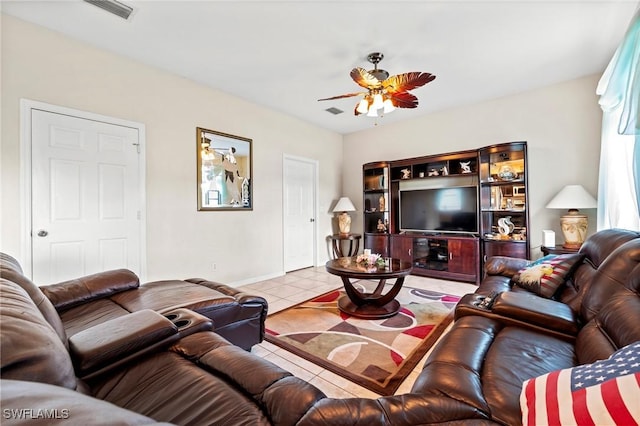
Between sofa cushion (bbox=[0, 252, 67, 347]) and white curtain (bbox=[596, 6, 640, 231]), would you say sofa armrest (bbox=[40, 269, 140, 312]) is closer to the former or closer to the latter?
sofa cushion (bbox=[0, 252, 67, 347])

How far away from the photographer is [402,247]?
4.75 metres

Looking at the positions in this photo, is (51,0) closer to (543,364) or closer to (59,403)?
(59,403)

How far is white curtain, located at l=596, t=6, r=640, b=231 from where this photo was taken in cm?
188

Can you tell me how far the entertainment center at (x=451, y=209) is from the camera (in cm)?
393

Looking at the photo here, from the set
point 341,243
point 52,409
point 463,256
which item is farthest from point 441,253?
point 52,409

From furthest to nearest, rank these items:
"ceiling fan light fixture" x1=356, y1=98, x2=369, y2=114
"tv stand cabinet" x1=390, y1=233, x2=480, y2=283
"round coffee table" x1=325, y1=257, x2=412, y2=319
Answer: "tv stand cabinet" x1=390, y1=233, x2=480, y2=283, "ceiling fan light fixture" x1=356, y1=98, x2=369, y2=114, "round coffee table" x1=325, y1=257, x2=412, y2=319

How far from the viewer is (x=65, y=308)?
1784 millimetres

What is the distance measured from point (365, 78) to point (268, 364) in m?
2.47

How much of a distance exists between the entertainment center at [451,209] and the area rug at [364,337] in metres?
1.21

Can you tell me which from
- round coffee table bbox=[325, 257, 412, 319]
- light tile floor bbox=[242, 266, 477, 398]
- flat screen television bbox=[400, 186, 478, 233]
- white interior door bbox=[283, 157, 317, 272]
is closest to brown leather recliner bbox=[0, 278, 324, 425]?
light tile floor bbox=[242, 266, 477, 398]

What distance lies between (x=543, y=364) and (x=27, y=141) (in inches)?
153

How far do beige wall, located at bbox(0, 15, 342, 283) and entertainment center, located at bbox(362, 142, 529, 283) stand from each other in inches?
67.1

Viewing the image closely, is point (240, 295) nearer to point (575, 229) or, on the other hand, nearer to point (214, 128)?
point (214, 128)

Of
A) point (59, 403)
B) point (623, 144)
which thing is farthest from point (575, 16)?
point (59, 403)
